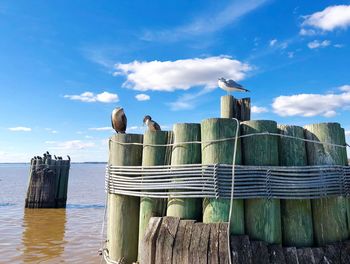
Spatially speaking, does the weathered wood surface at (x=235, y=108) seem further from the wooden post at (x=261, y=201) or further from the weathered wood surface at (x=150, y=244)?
the weathered wood surface at (x=150, y=244)

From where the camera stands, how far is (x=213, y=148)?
13.0 feet

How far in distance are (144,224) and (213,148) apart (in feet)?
4.58

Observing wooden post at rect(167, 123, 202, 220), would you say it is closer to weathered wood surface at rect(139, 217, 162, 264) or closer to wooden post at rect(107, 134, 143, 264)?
weathered wood surface at rect(139, 217, 162, 264)

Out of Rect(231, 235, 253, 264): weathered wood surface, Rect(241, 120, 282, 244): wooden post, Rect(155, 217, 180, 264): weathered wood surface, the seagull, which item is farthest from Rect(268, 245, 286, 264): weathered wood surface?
the seagull

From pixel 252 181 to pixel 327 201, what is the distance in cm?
102

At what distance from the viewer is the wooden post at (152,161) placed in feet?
14.0

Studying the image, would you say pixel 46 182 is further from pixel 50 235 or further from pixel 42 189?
pixel 50 235

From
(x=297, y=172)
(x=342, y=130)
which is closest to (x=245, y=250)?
(x=297, y=172)

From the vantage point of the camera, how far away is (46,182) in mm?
18469

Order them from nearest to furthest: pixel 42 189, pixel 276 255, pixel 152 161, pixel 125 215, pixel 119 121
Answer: pixel 276 255 < pixel 152 161 < pixel 125 215 < pixel 119 121 < pixel 42 189

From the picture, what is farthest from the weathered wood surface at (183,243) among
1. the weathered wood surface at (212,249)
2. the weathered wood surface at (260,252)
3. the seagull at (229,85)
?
the seagull at (229,85)

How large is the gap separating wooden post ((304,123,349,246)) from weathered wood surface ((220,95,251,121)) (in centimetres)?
87

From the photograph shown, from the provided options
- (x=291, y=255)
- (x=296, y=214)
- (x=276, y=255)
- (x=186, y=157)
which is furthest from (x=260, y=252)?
(x=186, y=157)

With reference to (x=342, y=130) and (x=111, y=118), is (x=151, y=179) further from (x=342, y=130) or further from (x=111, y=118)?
(x=342, y=130)
